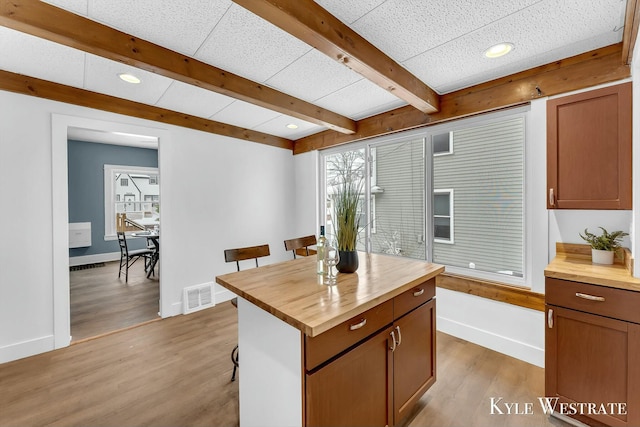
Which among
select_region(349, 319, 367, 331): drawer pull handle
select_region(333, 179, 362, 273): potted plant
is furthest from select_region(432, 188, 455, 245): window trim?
select_region(349, 319, 367, 331): drawer pull handle

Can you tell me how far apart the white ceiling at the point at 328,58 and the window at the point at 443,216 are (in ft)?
3.61

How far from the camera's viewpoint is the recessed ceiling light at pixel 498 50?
75.2 inches

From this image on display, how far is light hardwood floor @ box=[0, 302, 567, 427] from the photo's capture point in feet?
5.66

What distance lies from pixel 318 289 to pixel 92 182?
6.63m

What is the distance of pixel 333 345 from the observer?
1.17 metres

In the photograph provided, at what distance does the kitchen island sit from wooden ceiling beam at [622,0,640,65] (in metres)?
1.74

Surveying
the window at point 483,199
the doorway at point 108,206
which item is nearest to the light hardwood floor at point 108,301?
the doorway at point 108,206

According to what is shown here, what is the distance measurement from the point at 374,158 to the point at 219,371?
3016 millimetres

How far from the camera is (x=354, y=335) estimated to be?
126 cm

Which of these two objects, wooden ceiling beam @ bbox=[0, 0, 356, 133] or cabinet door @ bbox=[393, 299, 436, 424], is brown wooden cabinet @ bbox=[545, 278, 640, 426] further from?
wooden ceiling beam @ bbox=[0, 0, 356, 133]

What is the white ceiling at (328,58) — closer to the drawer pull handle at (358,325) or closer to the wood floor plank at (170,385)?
the drawer pull handle at (358,325)

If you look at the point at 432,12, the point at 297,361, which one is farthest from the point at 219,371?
the point at 432,12

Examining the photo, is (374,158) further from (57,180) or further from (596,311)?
(57,180)

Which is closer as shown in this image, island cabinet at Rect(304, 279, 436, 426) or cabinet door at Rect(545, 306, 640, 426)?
island cabinet at Rect(304, 279, 436, 426)
